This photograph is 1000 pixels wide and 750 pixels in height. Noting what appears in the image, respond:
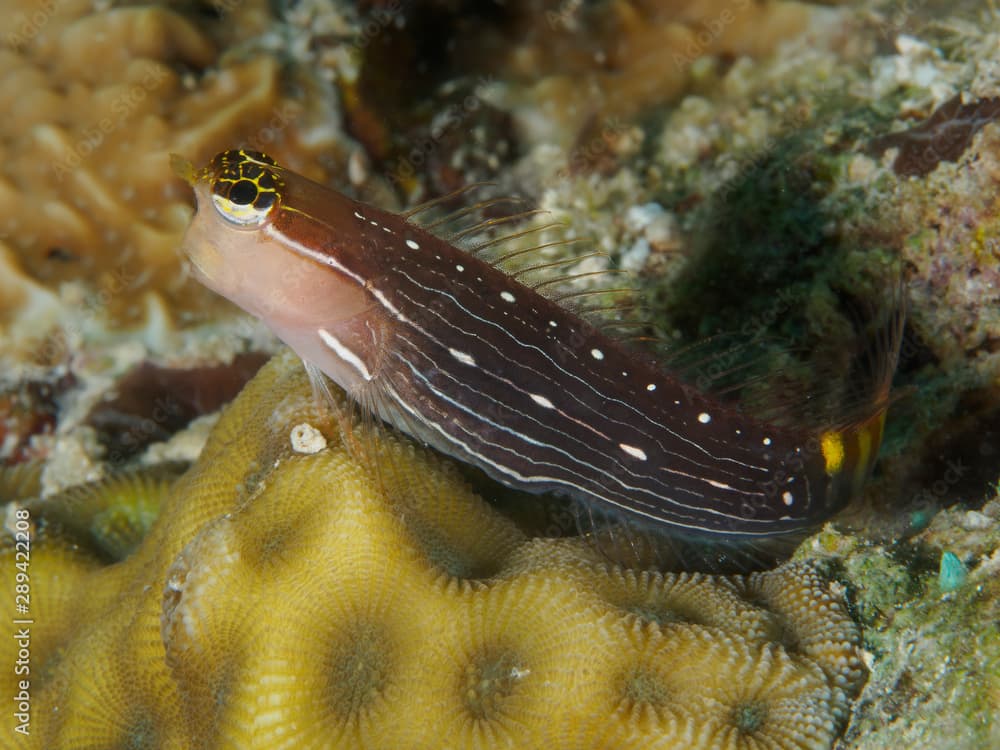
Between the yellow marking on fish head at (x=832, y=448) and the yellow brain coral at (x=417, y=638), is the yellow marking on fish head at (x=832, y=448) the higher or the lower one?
the higher one

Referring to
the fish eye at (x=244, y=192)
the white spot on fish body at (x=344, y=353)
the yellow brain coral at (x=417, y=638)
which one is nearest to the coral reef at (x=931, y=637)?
the yellow brain coral at (x=417, y=638)

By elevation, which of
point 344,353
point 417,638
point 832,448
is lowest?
point 417,638

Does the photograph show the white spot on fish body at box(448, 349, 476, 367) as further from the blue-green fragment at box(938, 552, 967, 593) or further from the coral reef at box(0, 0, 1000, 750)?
the blue-green fragment at box(938, 552, 967, 593)

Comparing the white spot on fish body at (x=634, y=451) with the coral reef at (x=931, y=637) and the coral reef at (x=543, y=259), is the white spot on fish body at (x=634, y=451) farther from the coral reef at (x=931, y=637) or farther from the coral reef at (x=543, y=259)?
the coral reef at (x=931, y=637)

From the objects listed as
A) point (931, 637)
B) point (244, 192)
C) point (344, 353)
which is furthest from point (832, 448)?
point (244, 192)

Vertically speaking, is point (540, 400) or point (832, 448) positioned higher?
point (832, 448)

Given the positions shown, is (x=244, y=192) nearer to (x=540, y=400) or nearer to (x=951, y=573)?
(x=540, y=400)
